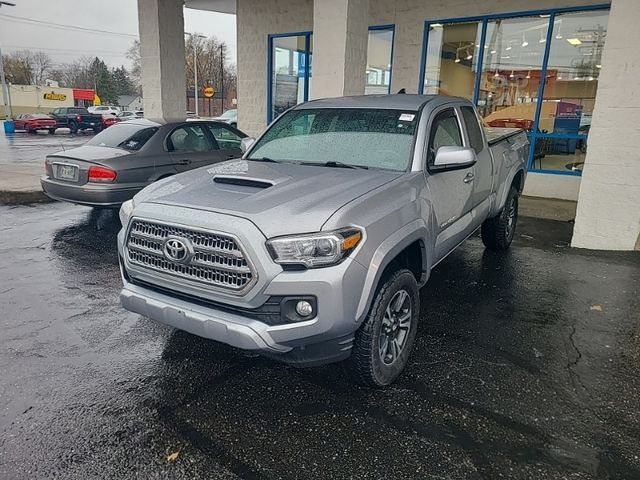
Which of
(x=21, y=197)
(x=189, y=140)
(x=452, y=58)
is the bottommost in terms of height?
(x=21, y=197)

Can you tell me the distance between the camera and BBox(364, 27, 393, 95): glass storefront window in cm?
1264

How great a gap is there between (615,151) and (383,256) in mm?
5363

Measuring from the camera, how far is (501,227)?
21.2ft

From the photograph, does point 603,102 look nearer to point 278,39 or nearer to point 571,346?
point 571,346

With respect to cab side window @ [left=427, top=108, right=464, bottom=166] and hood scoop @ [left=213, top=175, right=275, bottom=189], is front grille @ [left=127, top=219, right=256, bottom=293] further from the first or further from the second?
cab side window @ [left=427, top=108, right=464, bottom=166]

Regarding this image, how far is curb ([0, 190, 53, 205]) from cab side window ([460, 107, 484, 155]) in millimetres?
7998

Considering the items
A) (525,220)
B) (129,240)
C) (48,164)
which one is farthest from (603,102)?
(48,164)

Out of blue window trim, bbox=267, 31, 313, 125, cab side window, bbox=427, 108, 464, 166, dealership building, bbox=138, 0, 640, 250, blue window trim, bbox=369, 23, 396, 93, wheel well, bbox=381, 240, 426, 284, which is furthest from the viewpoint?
blue window trim, bbox=267, 31, 313, 125

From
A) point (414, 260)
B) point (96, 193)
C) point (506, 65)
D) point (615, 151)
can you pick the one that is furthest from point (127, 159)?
point (506, 65)

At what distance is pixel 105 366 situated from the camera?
3.53m

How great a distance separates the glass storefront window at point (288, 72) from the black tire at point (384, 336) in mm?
12220

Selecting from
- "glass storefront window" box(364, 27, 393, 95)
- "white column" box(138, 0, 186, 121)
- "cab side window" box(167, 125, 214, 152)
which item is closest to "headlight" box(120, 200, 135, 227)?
"cab side window" box(167, 125, 214, 152)

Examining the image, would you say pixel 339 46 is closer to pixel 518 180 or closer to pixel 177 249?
pixel 518 180

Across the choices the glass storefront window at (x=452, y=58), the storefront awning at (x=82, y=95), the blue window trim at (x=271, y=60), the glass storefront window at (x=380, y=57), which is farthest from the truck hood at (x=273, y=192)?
the storefront awning at (x=82, y=95)
